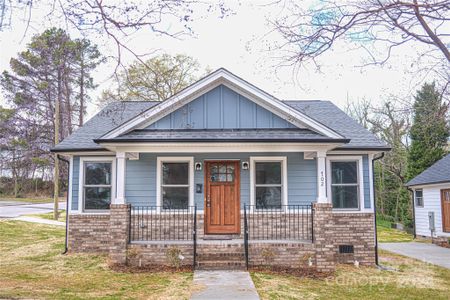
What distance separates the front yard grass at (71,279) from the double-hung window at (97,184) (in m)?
1.43

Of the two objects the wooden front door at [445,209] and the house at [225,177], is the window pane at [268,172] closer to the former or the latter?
the house at [225,177]

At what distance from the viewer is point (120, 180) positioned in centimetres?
954

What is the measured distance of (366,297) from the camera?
23.4 feet

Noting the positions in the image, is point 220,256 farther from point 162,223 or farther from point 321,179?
point 321,179

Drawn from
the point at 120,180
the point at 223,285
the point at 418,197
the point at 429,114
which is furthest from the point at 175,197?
the point at 418,197

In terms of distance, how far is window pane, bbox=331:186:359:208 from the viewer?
35.3 feet

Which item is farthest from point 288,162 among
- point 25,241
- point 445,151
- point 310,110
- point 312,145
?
point 445,151

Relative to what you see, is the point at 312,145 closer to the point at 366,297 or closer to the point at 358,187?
the point at 358,187

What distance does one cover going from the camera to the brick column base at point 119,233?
916 cm

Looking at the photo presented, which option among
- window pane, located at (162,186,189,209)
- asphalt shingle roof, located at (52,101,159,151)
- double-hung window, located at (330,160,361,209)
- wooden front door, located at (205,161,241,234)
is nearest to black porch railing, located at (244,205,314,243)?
wooden front door, located at (205,161,241,234)

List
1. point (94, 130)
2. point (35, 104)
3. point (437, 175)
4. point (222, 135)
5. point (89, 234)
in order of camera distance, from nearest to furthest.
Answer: point (222, 135) < point (89, 234) < point (94, 130) < point (437, 175) < point (35, 104)

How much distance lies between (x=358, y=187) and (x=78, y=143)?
7952 mm

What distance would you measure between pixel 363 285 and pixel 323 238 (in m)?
1.41

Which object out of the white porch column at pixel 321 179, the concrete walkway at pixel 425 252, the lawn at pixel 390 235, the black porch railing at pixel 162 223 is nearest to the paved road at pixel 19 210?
the black porch railing at pixel 162 223
